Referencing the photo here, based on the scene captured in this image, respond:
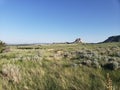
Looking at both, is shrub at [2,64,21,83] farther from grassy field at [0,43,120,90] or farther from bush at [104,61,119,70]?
bush at [104,61,119,70]

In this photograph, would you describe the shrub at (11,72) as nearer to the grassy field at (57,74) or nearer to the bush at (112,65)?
the grassy field at (57,74)

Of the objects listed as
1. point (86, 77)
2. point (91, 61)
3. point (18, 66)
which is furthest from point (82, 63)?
point (18, 66)

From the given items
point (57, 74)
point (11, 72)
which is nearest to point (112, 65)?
point (57, 74)

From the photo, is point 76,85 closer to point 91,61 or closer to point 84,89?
point 84,89

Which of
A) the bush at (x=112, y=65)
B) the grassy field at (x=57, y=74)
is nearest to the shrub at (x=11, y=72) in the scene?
the grassy field at (x=57, y=74)

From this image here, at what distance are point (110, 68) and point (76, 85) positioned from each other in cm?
404

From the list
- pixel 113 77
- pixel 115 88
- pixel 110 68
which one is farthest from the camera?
pixel 110 68

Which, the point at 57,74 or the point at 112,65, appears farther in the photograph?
the point at 112,65

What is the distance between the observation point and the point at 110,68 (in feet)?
72.6

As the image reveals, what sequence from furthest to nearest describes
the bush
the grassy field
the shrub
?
the bush < the shrub < the grassy field

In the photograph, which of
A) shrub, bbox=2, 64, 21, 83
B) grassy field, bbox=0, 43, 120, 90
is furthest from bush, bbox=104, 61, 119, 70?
shrub, bbox=2, 64, 21, 83

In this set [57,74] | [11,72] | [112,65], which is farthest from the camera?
[112,65]

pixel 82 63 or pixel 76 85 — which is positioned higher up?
pixel 82 63

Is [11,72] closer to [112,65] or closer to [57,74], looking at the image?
[57,74]
